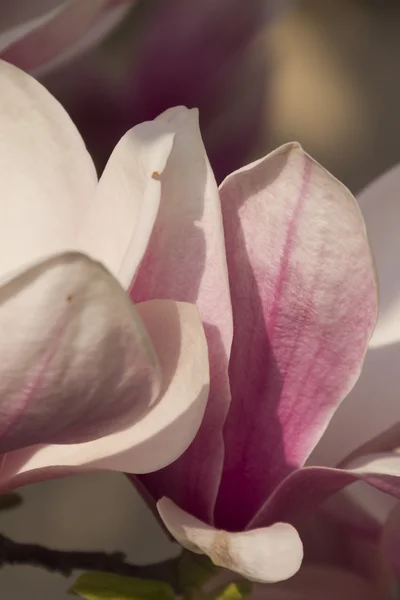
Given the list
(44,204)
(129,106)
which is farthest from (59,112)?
(129,106)

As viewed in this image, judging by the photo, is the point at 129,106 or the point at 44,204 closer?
the point at 44,204

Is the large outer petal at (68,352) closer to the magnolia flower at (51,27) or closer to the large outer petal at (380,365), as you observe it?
the large outer petal at (380,365)

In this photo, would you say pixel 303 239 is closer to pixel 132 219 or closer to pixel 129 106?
pixel 132 219

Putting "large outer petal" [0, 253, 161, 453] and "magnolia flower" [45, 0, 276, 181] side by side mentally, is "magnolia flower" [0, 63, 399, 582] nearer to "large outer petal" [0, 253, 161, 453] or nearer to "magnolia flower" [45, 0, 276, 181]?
"large outer petal" [0, 253, 161, 453]

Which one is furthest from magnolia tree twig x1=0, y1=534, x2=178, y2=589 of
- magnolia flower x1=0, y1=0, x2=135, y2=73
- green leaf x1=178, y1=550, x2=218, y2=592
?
magnolia flower x1=0, y1=0, x2=135, y2=73

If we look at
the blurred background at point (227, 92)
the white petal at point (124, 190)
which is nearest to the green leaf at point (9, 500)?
the blurred background at point (227, 92)

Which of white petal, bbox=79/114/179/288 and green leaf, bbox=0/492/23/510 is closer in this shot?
white petal, bbox=79/114/179/288

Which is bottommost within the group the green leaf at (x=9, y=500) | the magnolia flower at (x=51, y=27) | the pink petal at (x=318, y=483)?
the green leaf at (x=9, y=500)
